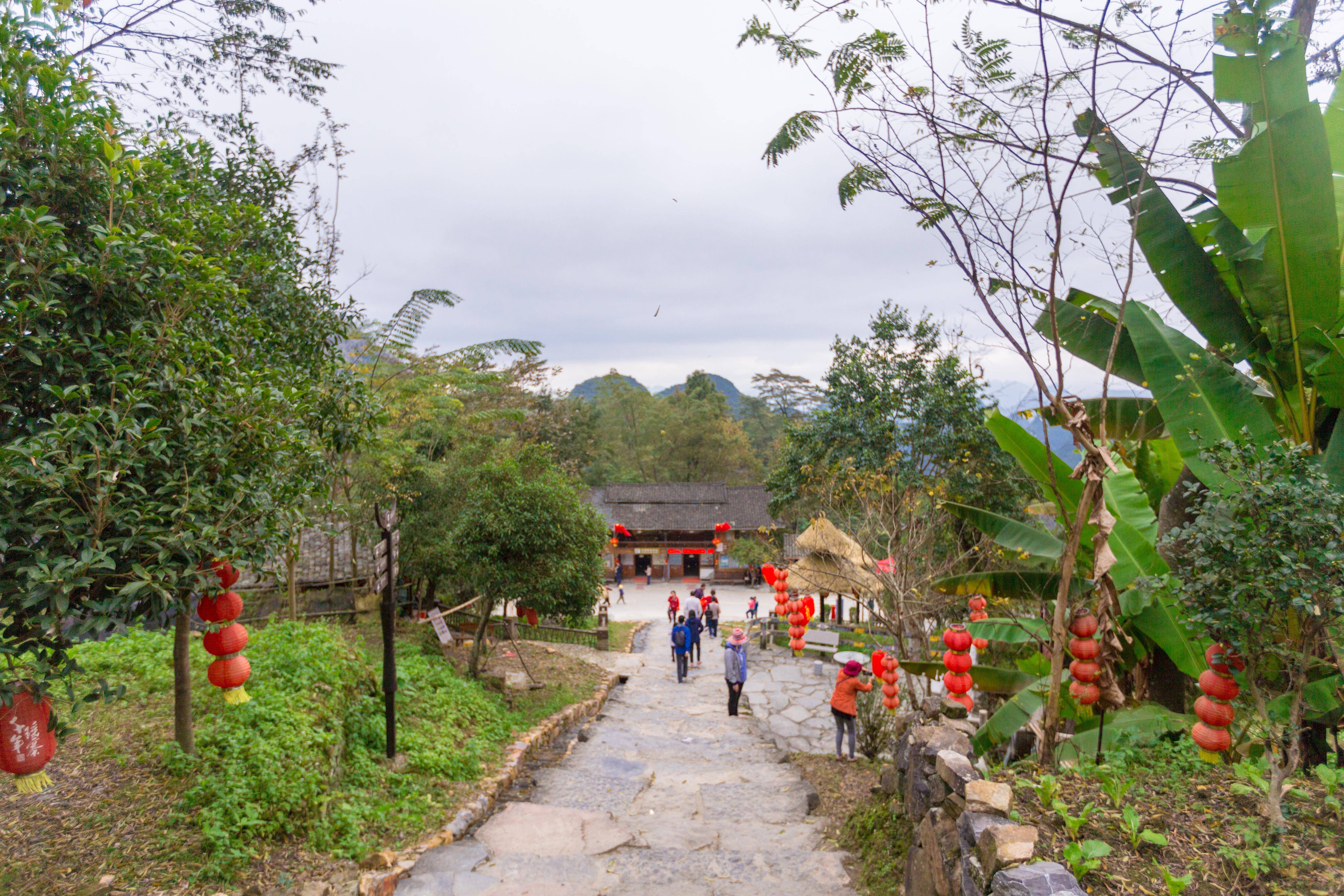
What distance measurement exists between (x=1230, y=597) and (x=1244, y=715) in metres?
1.65

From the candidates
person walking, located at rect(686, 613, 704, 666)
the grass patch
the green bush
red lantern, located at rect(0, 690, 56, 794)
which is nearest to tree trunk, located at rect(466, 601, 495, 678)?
the green bush

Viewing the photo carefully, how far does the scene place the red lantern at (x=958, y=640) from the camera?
5496 millimetres

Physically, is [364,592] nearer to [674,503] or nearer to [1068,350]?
[1068,350]

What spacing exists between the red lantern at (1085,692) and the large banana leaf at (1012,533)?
2.00m

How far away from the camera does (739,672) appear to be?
10.0 m

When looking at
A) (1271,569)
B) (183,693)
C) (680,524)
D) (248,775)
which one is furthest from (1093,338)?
(680,524)

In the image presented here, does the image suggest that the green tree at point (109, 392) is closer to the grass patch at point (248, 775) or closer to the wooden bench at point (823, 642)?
the grass patch at point (248, 775)

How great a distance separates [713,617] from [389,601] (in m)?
12.8

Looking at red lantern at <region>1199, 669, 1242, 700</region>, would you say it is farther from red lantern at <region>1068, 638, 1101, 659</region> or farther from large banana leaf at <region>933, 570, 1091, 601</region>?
large banana leaf at <region>933, 570, 1091, 601</region>

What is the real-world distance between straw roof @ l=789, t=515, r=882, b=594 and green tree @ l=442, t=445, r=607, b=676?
12.4 feet

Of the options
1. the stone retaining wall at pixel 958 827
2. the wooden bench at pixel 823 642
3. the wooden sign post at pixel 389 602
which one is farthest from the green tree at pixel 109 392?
the wooden bench at pixel 823 642

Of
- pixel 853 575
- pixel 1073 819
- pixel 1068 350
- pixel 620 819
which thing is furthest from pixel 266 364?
pixel 853 575

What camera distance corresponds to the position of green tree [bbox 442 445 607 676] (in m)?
9.16

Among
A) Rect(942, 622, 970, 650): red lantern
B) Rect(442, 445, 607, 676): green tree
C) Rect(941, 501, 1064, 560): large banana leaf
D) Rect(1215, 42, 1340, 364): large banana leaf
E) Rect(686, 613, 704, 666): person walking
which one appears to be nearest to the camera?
Rect(1215, 42, 1340, 364): large banana leaf
